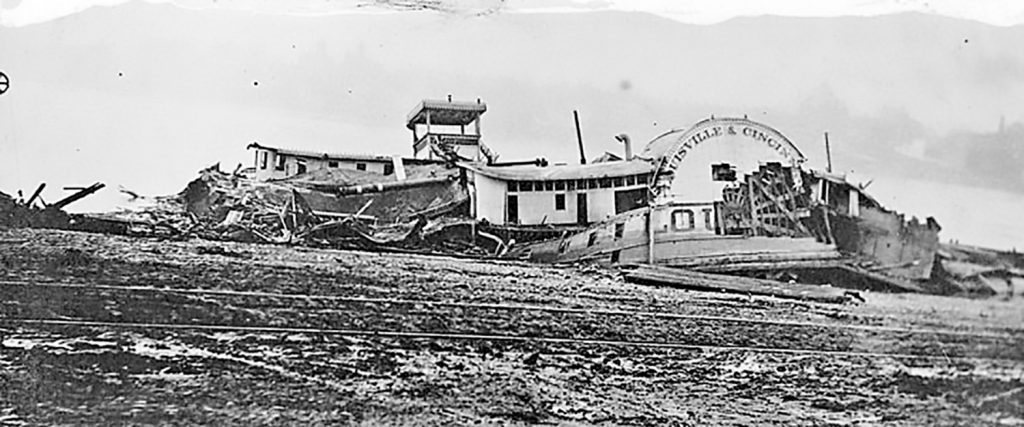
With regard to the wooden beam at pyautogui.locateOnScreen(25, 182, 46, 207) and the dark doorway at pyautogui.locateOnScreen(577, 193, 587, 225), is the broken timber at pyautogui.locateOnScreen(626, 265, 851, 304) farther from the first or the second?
the wooden beam at pyautogui.locateOnScreen(25, 182, 46, 207)

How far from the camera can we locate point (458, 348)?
2.63m

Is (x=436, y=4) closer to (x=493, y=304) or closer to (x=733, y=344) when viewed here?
(x=493, y=304)

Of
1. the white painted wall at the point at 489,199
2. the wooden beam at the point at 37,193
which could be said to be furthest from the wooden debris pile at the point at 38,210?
the white painted wall at the point at 489,199

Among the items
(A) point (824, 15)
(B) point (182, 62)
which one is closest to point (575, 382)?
(A) point (824, 15)

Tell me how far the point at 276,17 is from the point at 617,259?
3.58ft

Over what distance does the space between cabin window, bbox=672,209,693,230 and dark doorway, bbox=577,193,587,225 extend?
0.75ft

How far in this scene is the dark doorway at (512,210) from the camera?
8.96 ft

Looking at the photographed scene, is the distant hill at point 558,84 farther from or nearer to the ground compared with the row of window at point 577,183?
farther from the ground

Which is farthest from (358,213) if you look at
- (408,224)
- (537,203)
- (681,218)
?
(681,218)

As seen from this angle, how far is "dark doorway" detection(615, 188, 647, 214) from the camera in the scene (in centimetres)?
270

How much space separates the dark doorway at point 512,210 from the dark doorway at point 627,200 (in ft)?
0.84

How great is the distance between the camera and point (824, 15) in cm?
275

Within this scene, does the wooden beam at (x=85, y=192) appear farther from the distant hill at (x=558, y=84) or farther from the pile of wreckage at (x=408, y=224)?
the pile of wreckage at (x=408, y=224)

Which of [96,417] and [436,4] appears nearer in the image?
[96,417]
